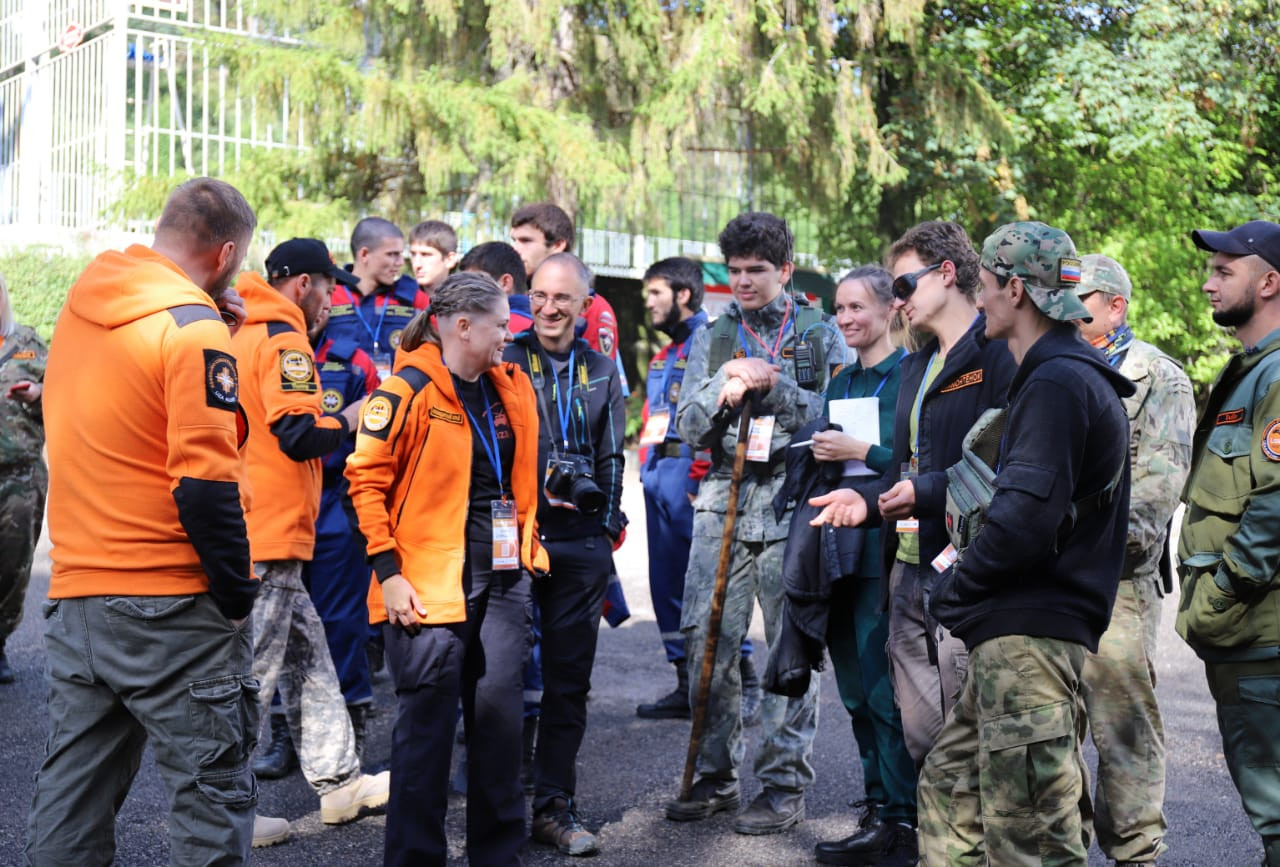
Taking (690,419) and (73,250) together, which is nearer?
(690,419)

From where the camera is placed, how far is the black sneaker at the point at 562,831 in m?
5.22

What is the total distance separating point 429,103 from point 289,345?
13148 mm

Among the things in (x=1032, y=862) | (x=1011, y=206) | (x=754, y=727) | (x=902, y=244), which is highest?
(x=1011, y=206)

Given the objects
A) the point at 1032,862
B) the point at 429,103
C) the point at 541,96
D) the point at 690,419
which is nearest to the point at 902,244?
the point at 690,419

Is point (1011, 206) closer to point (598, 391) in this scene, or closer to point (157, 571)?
point (598, 391)

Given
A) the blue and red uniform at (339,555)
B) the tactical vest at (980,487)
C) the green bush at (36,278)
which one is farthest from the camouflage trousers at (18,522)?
the green bush at (36,278)

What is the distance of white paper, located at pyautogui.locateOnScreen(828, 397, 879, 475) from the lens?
521 centimetres

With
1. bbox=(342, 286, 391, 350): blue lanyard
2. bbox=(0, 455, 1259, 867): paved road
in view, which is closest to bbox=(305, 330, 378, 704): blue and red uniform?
bbox=(342, 286, 391, 350): blue lanyard

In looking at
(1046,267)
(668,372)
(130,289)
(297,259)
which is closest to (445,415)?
(130,289)

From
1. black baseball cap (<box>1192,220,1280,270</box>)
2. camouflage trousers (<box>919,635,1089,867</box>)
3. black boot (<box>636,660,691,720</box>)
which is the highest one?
black baseball cap (<box>1192,220,1280,270</box>)

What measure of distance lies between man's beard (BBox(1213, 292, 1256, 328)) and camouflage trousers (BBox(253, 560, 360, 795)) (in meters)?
3.70

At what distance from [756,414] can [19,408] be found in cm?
411

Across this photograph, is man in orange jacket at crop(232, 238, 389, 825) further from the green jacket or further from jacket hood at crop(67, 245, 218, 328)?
the green jacket

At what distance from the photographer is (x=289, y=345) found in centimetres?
547
